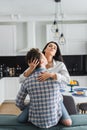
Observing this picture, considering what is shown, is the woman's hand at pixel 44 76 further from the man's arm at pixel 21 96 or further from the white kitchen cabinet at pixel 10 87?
the white kitchen cabinet at pixel 10 87

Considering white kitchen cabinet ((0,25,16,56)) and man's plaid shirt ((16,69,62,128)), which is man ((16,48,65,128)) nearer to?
man's plaid shirt ((16,69,62,128))

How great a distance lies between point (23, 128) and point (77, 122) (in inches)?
22.7

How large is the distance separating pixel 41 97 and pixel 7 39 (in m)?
4.67

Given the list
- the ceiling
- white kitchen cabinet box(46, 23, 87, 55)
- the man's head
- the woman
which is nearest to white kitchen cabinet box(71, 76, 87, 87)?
white kitchen cabinet box(46, 23, 87, 55)

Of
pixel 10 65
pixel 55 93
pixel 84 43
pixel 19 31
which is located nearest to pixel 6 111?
pixel 10 65

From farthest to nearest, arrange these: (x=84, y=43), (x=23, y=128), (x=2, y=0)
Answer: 1. (x=84, y=43)
2. (x=2, y=0)
3. (x=23, y=128)

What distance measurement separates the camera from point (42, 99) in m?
2.16

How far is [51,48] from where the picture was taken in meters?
2.90

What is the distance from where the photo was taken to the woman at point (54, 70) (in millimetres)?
2193

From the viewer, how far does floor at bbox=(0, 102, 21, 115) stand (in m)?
Result: 5.62

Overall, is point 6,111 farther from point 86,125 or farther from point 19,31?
point 86,125

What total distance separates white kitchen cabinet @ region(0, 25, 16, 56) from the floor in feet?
5.03

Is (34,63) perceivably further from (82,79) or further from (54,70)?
(82,79)

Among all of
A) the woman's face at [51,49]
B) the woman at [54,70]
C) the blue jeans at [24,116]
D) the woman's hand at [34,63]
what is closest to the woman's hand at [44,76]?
the woman at [54,70]
